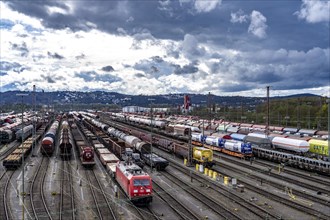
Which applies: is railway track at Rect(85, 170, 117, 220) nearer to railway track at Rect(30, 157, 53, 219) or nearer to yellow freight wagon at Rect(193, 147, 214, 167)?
railway track at Rect(30, 157, 53, 219)

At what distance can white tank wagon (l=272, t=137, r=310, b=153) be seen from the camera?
5472cm

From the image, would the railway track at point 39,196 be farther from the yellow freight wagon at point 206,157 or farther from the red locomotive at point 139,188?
the yellow freight wagon at point 206,157

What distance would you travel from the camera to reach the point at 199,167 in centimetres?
4875

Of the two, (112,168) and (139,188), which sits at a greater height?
(139,188)

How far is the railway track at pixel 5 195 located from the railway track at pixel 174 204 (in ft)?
43.0

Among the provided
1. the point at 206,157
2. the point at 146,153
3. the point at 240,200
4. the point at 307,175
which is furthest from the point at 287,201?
the point at 146,153

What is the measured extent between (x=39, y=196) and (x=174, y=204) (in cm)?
1305

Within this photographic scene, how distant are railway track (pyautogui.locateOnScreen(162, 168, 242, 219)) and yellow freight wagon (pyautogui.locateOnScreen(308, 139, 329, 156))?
24.3 m

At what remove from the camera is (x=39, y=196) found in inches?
1336

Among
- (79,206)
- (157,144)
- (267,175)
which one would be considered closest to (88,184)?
(79,206)

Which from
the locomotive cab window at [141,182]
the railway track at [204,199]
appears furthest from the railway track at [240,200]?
the locomotive cab window at [141,182]

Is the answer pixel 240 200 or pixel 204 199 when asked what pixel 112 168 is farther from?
pixel 240 200

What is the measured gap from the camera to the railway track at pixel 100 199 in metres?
28.1

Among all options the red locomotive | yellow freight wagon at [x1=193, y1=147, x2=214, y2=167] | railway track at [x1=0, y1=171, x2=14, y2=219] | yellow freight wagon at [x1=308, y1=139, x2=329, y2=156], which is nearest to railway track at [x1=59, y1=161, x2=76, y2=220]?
railway track at [x1=0, y1=171, x2=14, y2=219]
